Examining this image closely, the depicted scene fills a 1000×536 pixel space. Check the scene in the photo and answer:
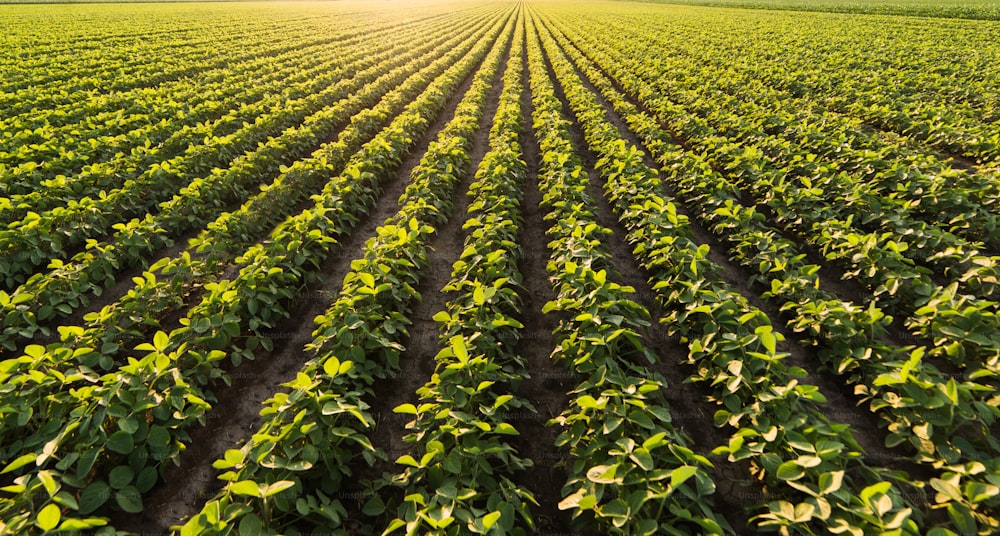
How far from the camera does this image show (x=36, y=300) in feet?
14.7

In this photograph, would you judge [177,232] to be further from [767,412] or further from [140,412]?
[767,412]

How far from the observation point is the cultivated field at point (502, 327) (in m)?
2.74

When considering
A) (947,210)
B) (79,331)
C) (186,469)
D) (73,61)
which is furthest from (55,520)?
(73,61)

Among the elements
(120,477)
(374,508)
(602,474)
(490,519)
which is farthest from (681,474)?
(120,477)

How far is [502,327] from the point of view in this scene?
4227mm

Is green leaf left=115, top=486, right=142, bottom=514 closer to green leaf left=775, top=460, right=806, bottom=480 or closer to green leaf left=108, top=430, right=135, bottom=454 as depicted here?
green leaf left=108, top=430, right=135, bottom=454

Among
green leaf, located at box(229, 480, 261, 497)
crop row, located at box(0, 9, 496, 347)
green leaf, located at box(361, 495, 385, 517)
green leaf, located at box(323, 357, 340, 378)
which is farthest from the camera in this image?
crop row, located at box(0, 9, 496, 347)

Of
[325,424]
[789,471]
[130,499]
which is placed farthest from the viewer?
[325,424]

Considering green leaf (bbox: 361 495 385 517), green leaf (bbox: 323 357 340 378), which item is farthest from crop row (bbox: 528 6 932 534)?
green leaf (bbox: 323 357 340 378)

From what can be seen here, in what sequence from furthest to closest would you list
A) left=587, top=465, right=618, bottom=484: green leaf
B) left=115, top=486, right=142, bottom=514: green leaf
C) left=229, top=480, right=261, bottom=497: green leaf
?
left=115, top=486, right=142, bottom=514: green leaf < left=587, top=465, right=618, bottom=484: green leaf < left=229, top=480, right=261, bottom=497: green leaf

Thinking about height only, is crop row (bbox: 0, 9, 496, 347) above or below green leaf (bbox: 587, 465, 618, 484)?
below

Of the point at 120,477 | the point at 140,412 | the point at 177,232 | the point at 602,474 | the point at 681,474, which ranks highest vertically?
the point at 681,474

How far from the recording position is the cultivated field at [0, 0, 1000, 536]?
2.74 meters

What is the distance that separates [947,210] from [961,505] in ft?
18.9
